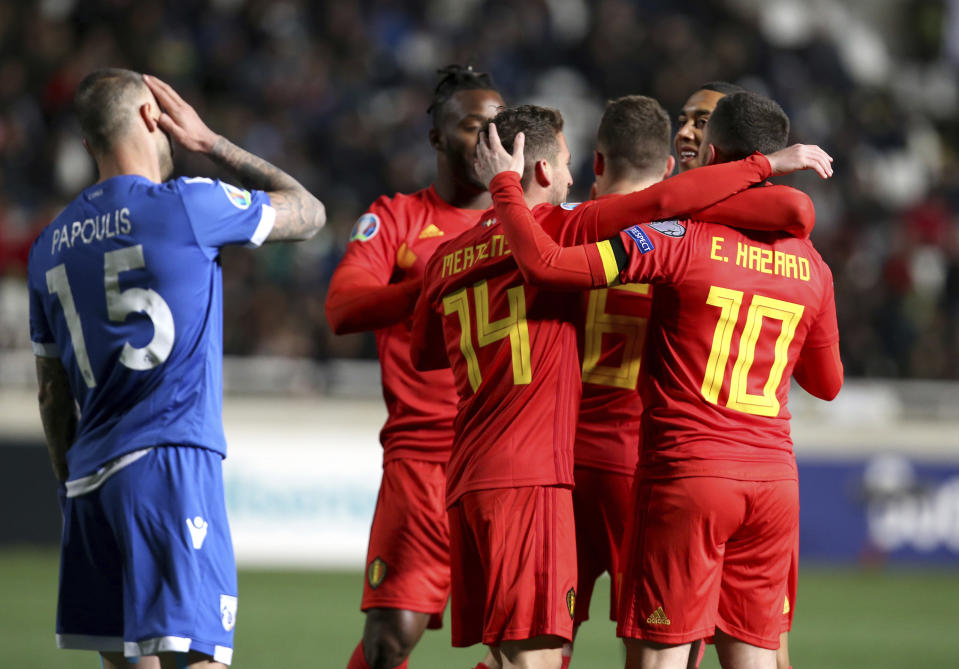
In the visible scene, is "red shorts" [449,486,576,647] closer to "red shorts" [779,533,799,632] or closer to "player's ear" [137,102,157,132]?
"red shorts" [779,533,799,632]

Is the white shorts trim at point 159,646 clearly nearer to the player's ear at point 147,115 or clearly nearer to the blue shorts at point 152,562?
the blue shorts at point 152,562

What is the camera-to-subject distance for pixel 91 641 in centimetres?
407

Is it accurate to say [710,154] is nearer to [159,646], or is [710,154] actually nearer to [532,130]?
[532,130]

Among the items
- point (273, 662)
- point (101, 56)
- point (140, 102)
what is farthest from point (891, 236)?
point (140, 102)

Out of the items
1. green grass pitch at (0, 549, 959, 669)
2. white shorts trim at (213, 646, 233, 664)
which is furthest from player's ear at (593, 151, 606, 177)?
green grass pitch at (0, 549, 959, 669)

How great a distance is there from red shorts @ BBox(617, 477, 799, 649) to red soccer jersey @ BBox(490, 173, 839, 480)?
0.23 feet

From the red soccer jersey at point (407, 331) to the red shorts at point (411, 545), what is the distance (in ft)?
0.33

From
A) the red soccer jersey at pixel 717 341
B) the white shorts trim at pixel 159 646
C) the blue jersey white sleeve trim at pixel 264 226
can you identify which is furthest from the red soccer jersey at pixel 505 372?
the white shorts trim at pixel 159 646

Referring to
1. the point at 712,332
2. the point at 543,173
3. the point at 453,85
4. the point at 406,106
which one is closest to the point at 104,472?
the point at 543,173

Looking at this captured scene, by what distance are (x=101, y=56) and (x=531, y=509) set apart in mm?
12196

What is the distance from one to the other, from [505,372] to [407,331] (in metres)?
1.26

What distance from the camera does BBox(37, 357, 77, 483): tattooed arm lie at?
14.1ft

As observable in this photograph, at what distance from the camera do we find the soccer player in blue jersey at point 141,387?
393cm

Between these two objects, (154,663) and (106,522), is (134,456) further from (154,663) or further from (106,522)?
(154,663)
